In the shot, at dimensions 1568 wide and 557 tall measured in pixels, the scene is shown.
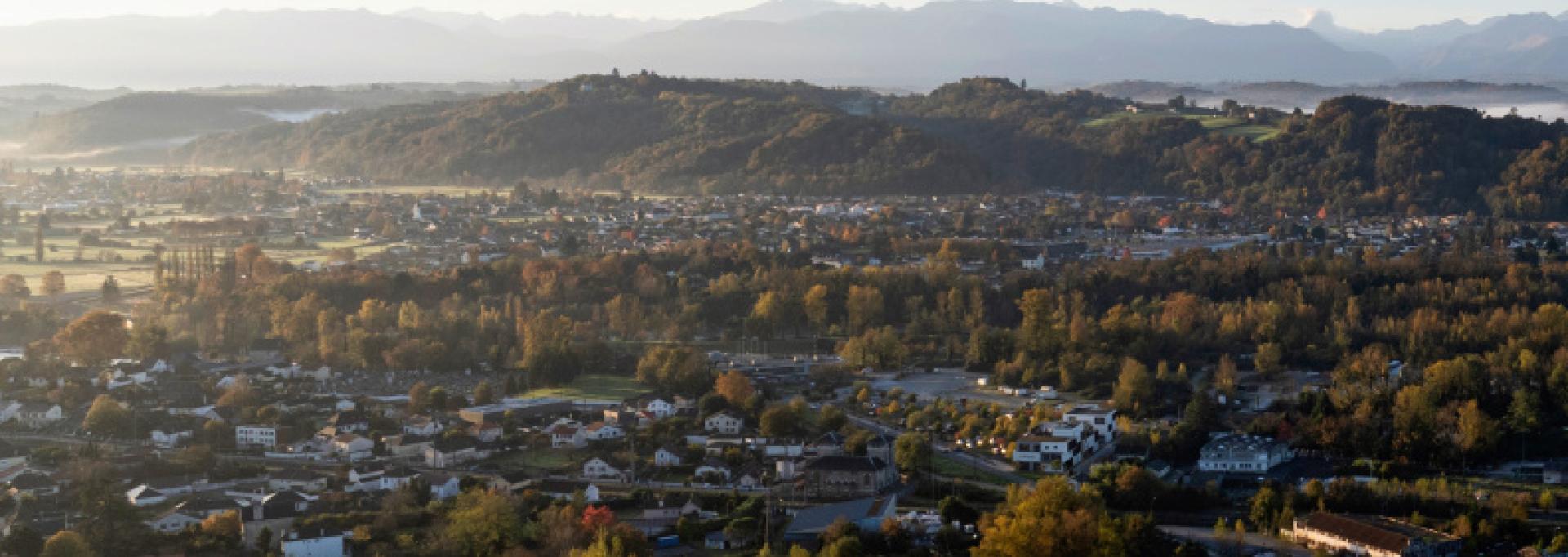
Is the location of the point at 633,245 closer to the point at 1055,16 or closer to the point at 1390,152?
the point at 1390,152

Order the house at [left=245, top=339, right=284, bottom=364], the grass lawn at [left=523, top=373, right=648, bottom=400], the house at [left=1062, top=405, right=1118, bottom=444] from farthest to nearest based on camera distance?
the house at [left=245, top=339, right=284, bottom=364]
the grass lawn at [left=523, top=373, right=648, bottom=400]
the house at [left=1062, top=405, right=1118, bottom=444]

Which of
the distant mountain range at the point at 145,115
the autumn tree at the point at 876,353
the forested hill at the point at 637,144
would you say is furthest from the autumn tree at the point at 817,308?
the distant mountain range at the point at 145,115

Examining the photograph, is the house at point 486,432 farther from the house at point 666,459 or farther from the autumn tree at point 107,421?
the autumn tree at point 107,421

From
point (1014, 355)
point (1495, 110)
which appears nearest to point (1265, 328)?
point (1014, 355)

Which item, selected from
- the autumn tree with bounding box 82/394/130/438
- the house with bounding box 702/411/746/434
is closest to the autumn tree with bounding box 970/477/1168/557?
the house with bounding box 702/411/746/434

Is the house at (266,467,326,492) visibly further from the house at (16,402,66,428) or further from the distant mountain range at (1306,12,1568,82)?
the distant mountain range at (1306,12,1568,82)

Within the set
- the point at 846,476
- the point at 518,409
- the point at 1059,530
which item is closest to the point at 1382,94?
the point at 518,409
